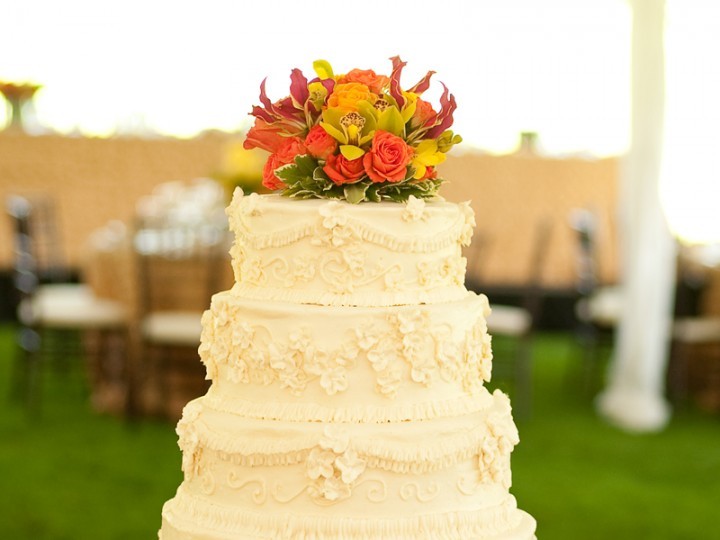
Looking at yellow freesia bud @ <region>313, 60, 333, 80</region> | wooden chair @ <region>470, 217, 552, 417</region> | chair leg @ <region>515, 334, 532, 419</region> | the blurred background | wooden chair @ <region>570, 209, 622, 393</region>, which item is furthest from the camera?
the blurred background

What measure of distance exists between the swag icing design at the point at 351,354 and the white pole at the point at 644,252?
385 cm

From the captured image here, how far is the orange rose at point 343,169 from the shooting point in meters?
2.58

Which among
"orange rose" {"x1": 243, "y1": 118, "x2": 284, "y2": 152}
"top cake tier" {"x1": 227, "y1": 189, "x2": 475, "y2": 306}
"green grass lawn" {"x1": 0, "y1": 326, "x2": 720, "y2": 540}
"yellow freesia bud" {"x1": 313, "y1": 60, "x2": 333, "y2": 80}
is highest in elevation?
"yellow freesia bud" {"x1": 313, "y1": 60, "x2": 333, "y2": 80}

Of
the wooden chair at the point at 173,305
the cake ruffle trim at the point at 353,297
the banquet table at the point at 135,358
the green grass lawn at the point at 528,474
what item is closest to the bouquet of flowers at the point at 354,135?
the cake ruffle trim at the point at 353,297

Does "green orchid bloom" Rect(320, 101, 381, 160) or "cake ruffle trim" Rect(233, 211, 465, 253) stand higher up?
"green orchid bloom" Rect(320, 101, 381, 160)

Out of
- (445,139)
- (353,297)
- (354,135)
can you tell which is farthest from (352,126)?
(353,297)

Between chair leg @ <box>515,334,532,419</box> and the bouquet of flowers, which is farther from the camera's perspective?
chair leg @ <box>515,334,532,419</box>

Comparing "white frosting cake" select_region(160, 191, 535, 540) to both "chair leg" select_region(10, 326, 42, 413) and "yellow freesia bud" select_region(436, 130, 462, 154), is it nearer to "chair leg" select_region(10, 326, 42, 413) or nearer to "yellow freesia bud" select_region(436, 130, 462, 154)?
"yellow freesia bud" select_region(436, 130, 462, 154)

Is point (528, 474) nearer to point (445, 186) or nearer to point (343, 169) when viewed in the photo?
point (343, 169)

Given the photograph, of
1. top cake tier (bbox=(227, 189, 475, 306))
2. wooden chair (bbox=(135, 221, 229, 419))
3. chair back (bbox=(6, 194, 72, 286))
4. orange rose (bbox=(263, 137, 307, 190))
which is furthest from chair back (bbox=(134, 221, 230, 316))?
top cake tier (bbox=(227, 189, 475, 306))

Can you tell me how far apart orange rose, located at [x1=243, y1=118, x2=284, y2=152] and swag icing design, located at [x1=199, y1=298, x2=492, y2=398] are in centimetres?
38

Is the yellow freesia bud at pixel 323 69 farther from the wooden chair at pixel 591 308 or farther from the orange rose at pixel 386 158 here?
the wooden chair at pixel 591 308

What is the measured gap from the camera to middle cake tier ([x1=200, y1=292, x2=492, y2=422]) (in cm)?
254

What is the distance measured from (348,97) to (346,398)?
2.18ft
